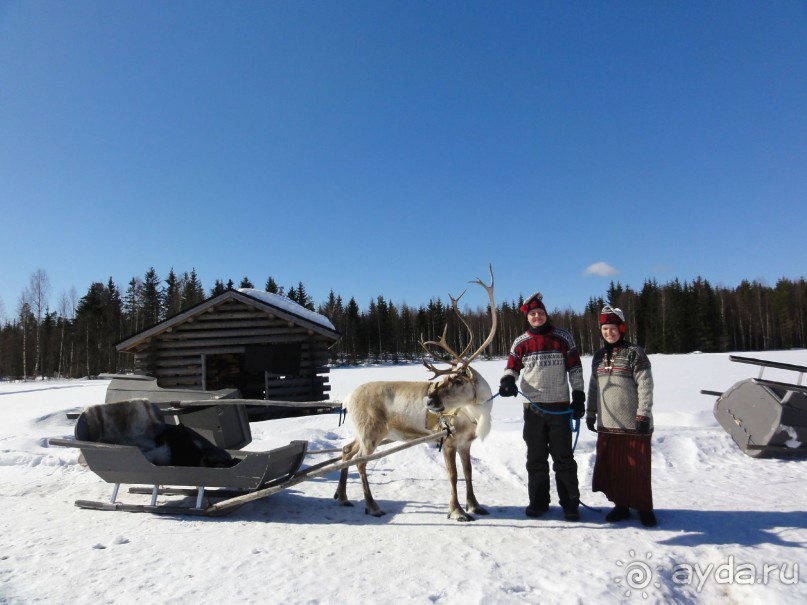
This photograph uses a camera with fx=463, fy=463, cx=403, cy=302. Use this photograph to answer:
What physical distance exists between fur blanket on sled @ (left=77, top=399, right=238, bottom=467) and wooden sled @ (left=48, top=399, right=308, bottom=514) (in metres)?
0.01

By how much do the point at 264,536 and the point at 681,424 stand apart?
7612 mm

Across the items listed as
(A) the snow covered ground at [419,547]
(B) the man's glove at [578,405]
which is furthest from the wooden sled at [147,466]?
(B) the man's glove at [578,405]

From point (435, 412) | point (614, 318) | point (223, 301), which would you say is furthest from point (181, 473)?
point (223, 301)

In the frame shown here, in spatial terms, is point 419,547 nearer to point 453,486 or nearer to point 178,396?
point 453,486

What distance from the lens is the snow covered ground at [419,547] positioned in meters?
3.00

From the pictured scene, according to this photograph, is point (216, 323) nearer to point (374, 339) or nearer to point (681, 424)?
point (681, 424)

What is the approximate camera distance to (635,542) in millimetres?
3811

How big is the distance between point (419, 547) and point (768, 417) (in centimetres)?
543

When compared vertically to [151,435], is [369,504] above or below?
below

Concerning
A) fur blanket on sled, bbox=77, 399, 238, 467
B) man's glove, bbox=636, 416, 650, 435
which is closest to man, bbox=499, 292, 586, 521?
man's glove, bbox=636, 416, 650, 435

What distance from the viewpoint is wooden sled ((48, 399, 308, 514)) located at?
4.51 metres

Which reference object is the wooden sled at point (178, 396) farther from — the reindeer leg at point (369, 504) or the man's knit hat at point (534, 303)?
the man's knit hat at point (534, 303)

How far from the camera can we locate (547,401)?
15.3ft

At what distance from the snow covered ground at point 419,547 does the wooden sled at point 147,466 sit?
26 centimetres
